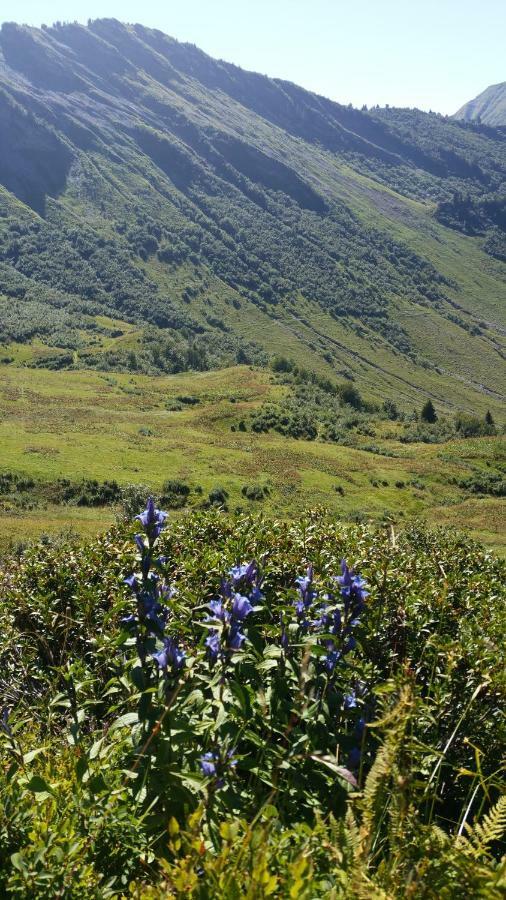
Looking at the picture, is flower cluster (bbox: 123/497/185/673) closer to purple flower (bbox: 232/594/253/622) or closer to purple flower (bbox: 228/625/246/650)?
purple flower (bbox: 228/625/246/650)

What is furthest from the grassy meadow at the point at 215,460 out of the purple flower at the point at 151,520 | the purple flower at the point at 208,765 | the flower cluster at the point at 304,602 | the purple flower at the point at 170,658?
the purple flower at the point at 208,765

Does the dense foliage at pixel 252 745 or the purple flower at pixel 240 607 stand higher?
the purple flower at pixel 240 607

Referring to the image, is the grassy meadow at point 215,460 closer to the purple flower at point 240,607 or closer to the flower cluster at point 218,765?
the purple flower at point 240,607

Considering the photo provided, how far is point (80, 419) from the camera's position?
74.1m

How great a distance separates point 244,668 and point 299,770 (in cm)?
71

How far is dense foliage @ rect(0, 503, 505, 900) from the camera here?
2.39m

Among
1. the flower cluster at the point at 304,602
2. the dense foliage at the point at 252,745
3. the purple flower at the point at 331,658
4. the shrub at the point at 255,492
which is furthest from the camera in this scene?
the shrub at the point at 255,492

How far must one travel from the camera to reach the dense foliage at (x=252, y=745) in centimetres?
239

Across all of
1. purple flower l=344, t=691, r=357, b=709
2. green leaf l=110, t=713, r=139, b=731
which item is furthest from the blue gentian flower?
green leaf l=110, t=713, r=139, b=731

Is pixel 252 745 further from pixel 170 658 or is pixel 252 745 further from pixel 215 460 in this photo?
pixel 215 460

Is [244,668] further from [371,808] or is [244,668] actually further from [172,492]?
[172,492]

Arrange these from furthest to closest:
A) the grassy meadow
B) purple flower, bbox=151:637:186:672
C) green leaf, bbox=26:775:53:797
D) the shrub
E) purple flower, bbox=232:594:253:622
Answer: the shrub
the grassy meadow
purple flower, bbox=151:637:186:672
purple flower, bbox=232:594:253:622
green leaf, bbox=26:775:53:797

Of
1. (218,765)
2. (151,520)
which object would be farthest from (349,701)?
(151,520)

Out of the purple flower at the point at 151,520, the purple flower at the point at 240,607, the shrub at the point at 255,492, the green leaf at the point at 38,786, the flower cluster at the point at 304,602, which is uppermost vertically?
the purple flower at the point at 151,520
